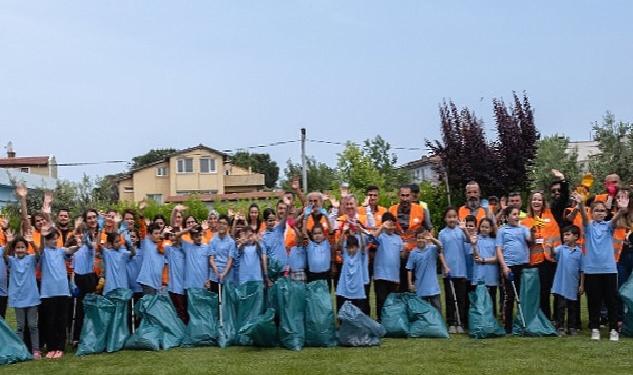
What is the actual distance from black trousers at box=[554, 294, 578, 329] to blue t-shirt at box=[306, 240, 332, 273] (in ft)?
9.50

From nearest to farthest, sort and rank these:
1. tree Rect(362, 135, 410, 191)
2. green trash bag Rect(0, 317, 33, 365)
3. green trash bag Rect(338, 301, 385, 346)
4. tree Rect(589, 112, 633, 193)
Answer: green trash bag Rect(0, 317, 33, 365), green trash bag Rect(338, 301, 385, 346), tree Rect(589, 112, 633, 193), tree Rect(362, 135, 410, 191)

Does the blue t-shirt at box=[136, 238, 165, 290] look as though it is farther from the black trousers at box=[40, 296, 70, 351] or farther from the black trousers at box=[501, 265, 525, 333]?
the black trousers at box=[501, 265, 525, 333]

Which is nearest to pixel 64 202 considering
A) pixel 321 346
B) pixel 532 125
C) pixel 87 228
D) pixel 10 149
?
pixel 532 125

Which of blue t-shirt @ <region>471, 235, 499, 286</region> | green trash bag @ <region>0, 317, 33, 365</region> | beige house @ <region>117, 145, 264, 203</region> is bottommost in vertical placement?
green trash bag @ <region>0, 317, 33, 365</region>

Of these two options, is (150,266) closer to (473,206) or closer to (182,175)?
(473,206)

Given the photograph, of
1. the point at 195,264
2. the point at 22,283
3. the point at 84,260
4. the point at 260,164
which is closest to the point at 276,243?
the point at 195,264

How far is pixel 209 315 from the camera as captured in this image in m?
9.72

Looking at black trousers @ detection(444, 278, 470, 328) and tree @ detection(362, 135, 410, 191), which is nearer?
black trousers @ detection(444, 278, 470, 328)

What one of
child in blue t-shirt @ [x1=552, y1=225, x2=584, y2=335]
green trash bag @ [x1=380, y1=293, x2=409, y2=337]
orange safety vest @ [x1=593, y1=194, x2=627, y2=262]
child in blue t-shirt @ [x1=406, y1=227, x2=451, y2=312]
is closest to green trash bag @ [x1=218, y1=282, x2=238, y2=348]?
green trash bag @ [x1=380, y1=293, x2=409, y2=337]

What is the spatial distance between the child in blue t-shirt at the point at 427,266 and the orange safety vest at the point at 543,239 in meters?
1.11

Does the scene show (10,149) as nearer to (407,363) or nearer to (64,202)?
(64,202)

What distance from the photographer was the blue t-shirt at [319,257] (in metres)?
9.91

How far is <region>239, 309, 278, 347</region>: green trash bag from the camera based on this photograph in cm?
909

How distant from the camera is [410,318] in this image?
32.3 ft
